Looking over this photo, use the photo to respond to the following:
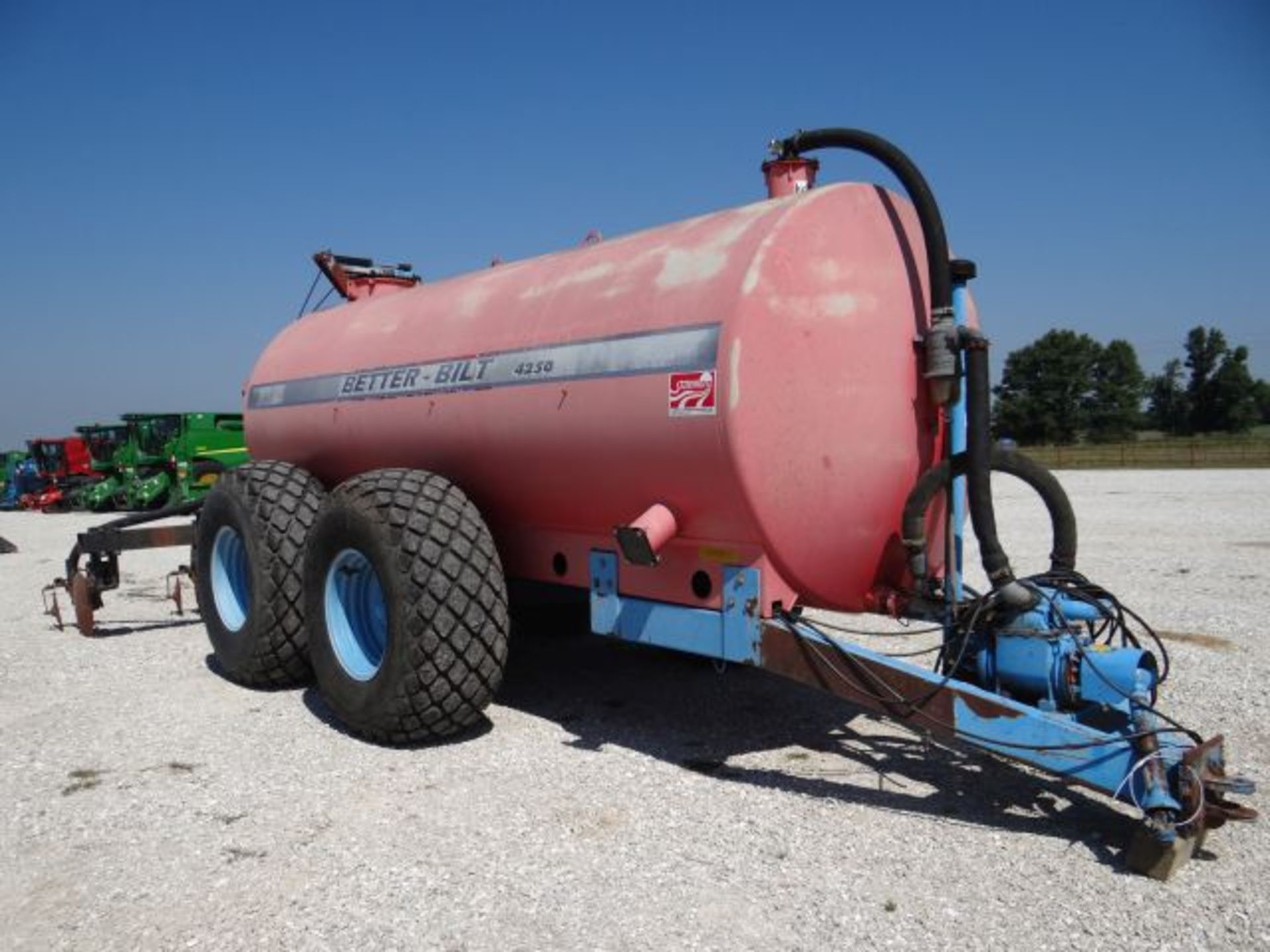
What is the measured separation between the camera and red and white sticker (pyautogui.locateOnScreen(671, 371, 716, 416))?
3.77 metres

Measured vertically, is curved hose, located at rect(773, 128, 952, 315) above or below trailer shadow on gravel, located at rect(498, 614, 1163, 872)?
above

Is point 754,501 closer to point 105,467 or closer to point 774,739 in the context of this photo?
point 774,739

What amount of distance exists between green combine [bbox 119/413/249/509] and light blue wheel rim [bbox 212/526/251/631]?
16.4 metres

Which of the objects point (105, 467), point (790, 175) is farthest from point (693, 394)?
point (105, 467)

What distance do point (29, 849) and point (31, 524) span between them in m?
20.4

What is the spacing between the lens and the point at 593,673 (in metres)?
6.00

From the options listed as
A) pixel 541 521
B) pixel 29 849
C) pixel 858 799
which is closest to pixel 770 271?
pixel 541 521

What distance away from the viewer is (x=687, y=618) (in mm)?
4148

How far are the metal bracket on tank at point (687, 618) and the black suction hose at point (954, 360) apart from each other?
934mm

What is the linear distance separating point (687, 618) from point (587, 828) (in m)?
0.94

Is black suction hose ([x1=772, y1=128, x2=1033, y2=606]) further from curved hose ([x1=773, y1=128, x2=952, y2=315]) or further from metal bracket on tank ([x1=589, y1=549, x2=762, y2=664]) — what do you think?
metal bracket on tank ([x1=589, y1=549, x2=762, y2=664])

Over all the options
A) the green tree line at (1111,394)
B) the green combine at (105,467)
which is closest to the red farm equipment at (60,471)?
the green combine at (105,467)

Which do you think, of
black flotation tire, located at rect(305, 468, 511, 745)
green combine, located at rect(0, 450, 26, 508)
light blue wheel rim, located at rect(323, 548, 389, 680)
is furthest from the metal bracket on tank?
green combine, located at rect(0, 450, 26, 508)

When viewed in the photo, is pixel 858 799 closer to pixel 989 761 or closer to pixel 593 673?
pixel 989 761
